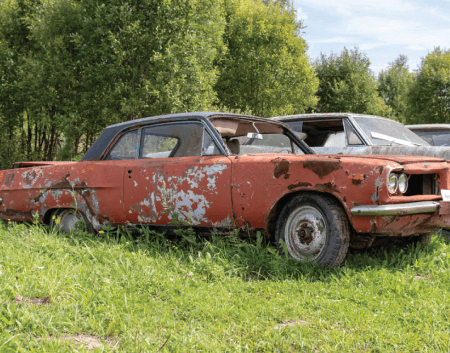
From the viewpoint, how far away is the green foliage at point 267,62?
2486 centimetres

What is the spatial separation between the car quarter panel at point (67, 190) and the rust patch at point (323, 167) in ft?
6.77

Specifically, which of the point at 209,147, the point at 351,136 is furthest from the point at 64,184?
the point at 351,136

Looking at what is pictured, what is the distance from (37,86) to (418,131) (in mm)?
12991

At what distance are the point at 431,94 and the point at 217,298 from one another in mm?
26811

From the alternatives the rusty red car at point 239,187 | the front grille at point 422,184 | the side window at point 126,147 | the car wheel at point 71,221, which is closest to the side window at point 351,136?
the rusty red car at point 239,187

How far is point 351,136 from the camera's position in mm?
6352

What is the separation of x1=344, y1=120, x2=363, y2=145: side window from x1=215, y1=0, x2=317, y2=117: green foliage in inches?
746

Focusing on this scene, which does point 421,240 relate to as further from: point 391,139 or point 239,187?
point 391,139

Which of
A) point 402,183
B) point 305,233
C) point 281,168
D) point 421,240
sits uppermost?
point 281,168

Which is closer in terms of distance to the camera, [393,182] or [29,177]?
[393,182]

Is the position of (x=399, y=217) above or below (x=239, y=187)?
below

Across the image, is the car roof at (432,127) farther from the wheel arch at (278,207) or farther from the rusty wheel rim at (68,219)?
the rusty wheel rim at (68,219)

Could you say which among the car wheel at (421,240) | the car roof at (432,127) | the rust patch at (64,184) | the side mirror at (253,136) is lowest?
the car wheel at (421,240)

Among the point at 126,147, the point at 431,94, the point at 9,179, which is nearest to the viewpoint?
the point at 126,147
